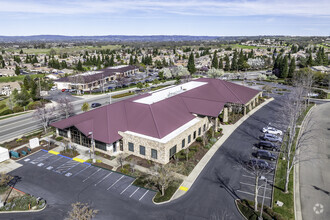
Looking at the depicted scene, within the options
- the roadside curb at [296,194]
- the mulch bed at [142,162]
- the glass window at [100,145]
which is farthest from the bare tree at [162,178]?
the roadside curb at [296,194]

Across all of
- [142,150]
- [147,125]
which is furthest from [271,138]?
[142,150]

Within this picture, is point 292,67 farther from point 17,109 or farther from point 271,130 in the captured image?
point 17,109

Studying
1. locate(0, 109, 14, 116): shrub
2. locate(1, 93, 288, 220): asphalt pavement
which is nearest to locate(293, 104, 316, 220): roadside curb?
locate(1, 93, 288, 220): asphalt pavement

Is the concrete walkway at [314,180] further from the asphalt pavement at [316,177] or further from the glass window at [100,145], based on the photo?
the glass window at [100,145]

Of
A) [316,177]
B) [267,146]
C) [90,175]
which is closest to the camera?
[316,177]

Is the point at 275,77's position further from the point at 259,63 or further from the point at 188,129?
the point at 188,129

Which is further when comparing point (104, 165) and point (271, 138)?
point (271, 138)

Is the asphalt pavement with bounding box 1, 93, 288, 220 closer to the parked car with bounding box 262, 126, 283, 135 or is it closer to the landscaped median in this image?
the landscaped median
